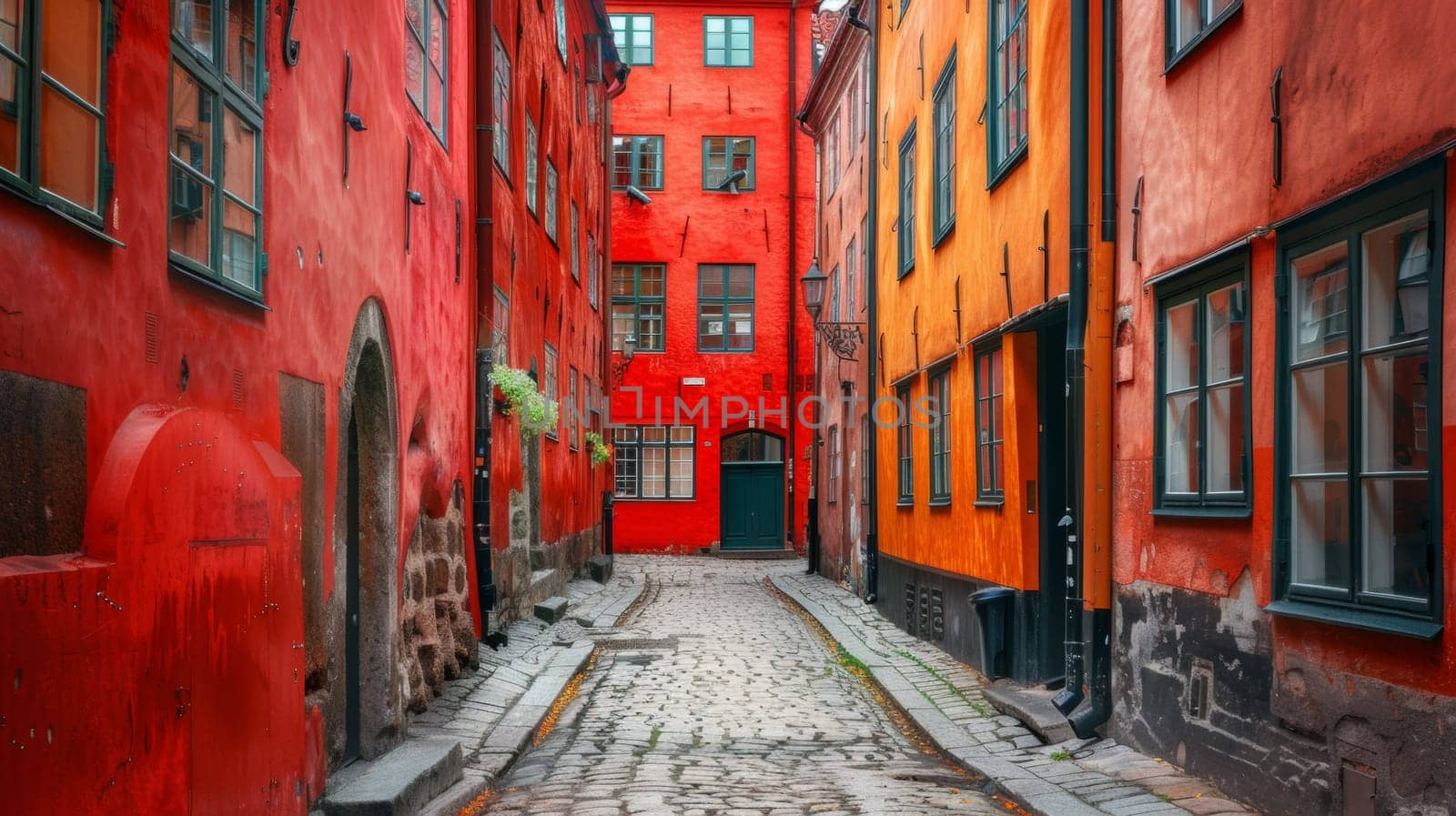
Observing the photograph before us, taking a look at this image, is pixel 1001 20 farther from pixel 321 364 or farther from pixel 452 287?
pixel 321 364

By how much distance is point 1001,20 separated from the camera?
1095 cm

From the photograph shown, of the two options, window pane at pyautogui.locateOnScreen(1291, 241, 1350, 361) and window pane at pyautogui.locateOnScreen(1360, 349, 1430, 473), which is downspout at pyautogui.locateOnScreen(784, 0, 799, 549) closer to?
Answer: window pane at pyautogui.locateOnScreen(1291, 241, 1350, 361)

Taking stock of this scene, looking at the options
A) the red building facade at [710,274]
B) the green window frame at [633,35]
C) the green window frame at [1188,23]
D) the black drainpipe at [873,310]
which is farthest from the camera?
the green window frame at [633,35]

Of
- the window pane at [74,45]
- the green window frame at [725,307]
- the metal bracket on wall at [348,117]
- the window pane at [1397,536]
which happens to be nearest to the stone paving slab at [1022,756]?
the window pane at [1397,536]

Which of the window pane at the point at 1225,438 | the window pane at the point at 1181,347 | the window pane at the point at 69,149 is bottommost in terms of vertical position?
the window pane at the point at 1225,438

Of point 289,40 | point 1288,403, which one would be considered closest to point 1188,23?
point 1288,403

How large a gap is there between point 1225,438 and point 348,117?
469 centimetres

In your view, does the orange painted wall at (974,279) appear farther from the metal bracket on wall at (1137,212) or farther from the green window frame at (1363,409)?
the green window frame at (1363,409)

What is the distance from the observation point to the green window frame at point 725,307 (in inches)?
1267

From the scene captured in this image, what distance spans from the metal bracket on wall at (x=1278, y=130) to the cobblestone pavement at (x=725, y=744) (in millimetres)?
3305

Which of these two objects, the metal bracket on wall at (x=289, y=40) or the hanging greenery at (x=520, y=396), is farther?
the hanging greenery at (x=520, y=396)

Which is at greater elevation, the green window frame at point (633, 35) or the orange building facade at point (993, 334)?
the green window frame at point (633, 35)

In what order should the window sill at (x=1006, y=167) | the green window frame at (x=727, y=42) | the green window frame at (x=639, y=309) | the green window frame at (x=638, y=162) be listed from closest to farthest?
1. the window sill at (x=1006, y=167)
2. the green window frame at (x=639, y=309)
3. the green window frame at (x=638, y=162)
4. the green window frame at (x=727, y=42)

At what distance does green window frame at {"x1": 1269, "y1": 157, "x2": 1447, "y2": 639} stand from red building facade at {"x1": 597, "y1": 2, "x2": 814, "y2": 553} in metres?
25.4
